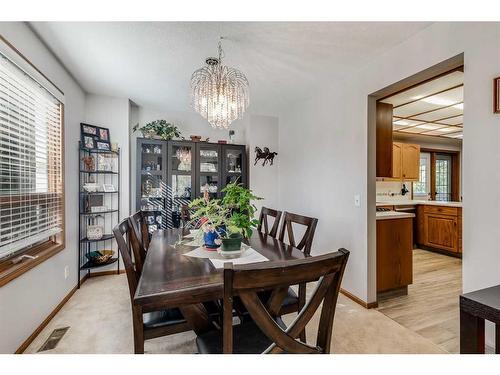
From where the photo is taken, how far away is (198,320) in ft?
4.18

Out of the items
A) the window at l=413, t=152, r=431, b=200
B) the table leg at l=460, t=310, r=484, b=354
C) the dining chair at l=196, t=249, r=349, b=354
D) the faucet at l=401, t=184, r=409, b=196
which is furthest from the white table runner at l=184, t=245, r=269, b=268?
the window at l=413, t=152, r=431, b=200

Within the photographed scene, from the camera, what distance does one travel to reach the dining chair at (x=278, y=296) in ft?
2.52

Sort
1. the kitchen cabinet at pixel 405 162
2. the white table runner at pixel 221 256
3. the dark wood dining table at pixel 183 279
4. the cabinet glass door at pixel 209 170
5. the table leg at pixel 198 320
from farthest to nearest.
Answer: the kitchen cabinet at pixel 405 162 < the cabinet glass door at pixel 209 170 < the white table runner at pixel 221 256 < the table leg at pixel 198 320 < the dark wood dining table at pixel 183 279

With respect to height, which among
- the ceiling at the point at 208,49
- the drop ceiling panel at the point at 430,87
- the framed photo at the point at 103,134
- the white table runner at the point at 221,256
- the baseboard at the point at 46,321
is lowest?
the baseboard at the point at 46,321

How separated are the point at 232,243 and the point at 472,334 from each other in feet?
4.02

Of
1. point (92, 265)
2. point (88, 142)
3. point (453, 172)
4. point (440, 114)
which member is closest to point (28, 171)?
point (88, 142)

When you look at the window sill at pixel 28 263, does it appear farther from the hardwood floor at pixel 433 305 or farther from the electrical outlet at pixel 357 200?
the hardwood floor at pixel 433 305

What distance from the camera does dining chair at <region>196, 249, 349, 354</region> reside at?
2.52 feet

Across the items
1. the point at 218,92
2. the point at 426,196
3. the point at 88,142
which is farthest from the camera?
the point at 426,196

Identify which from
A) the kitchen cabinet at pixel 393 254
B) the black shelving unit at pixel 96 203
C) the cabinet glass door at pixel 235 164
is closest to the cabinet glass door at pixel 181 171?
the cabinet glass door at pixel 235 164

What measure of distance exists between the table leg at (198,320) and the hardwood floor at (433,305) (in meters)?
1.73

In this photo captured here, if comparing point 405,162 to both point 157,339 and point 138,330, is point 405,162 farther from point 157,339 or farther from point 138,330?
point 138,330

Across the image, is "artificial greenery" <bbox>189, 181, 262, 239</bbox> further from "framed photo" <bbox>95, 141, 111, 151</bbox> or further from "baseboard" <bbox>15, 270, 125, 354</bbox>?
"framed photo" <bbox>95, 141, 111, 151</bbox>
